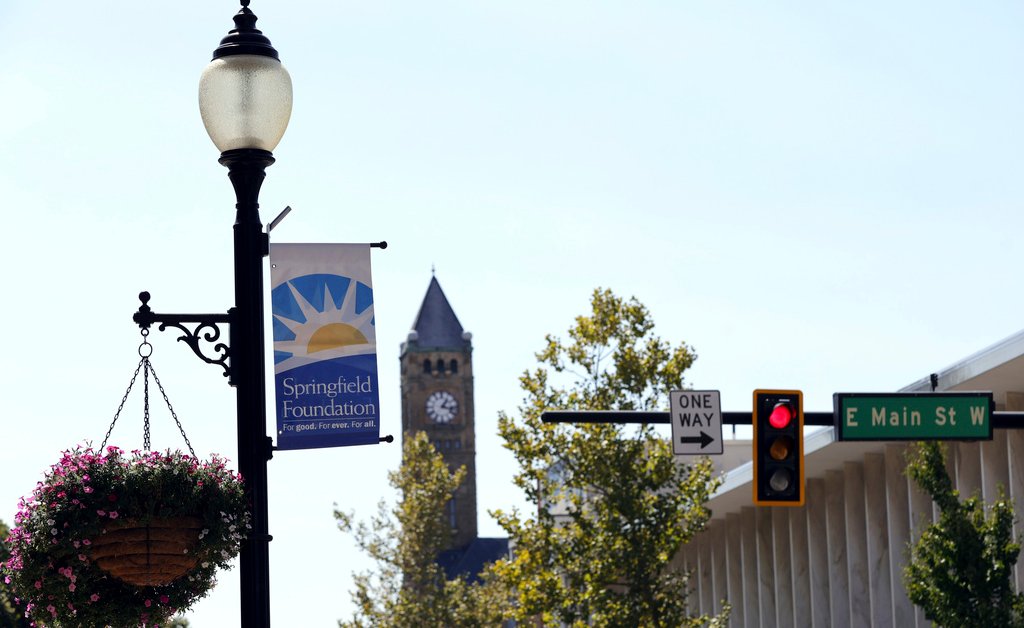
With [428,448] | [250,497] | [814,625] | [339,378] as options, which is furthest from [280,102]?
[428,448]

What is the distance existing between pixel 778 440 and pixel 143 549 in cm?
756

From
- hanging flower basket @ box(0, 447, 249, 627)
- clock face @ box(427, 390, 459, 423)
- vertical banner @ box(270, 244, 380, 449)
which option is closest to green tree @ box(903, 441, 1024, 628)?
vertical banner @ box(270, 244, 380, 449)

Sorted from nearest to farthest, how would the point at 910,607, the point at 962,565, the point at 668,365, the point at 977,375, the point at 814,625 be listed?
the point at 962,565 → the point at 977,375 → the point at 668,365 → the point at 910,607 → the point at 814,625

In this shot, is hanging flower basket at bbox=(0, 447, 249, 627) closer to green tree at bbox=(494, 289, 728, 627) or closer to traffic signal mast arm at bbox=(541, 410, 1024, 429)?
traffic signal mast arm at bbox=(541, 410, 1024, 429)

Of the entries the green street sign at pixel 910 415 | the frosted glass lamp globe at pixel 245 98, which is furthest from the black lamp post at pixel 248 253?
the green street sign at pixel 910 415

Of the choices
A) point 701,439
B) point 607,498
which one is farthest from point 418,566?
point 701,439

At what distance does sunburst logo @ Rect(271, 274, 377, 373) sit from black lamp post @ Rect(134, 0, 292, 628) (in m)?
0.16

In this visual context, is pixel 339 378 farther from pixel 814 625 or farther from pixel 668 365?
pixel 814 625

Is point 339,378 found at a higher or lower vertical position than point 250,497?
higher

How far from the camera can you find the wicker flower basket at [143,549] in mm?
8148

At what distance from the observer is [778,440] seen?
14.6 metres

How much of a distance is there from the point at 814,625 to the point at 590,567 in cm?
1499

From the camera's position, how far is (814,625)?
4997cm

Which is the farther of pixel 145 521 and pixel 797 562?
pixel 797 562
